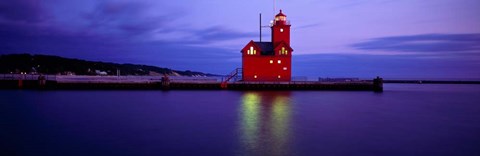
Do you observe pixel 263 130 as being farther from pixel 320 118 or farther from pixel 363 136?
pixel 320 118

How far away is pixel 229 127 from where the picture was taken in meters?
18.3

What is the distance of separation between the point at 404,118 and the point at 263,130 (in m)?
11.0

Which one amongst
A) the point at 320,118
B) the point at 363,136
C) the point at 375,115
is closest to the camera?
the point at 363,136

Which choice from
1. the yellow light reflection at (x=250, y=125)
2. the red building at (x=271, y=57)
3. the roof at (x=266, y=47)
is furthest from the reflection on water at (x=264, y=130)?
the roof at (x=266, y=47)

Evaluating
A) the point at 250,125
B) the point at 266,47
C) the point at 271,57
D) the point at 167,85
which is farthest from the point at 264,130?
the point at 167,85

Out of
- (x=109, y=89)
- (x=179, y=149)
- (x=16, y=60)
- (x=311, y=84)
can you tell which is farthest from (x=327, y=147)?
(x=16, y=60)

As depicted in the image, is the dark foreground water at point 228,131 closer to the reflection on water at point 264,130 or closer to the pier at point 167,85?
the reflection on water at point 264,130

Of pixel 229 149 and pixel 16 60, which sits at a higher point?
pixel 16 60

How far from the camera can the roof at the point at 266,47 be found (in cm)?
4334

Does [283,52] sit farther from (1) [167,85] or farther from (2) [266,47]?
(1) [167,85]

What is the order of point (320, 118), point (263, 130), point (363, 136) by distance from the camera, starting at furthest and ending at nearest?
point (320, 118), point (263, 130), point (363, 136)

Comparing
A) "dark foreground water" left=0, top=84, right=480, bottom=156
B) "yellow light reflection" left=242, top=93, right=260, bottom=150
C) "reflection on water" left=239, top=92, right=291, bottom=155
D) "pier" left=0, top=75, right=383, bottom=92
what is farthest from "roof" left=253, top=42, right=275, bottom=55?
"dark foreground water" left=0, top=84, right=480, bottom=156

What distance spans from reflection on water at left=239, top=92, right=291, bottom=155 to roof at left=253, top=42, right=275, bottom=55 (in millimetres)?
17044

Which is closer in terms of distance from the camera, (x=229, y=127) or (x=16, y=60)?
(x=229, y=127)
